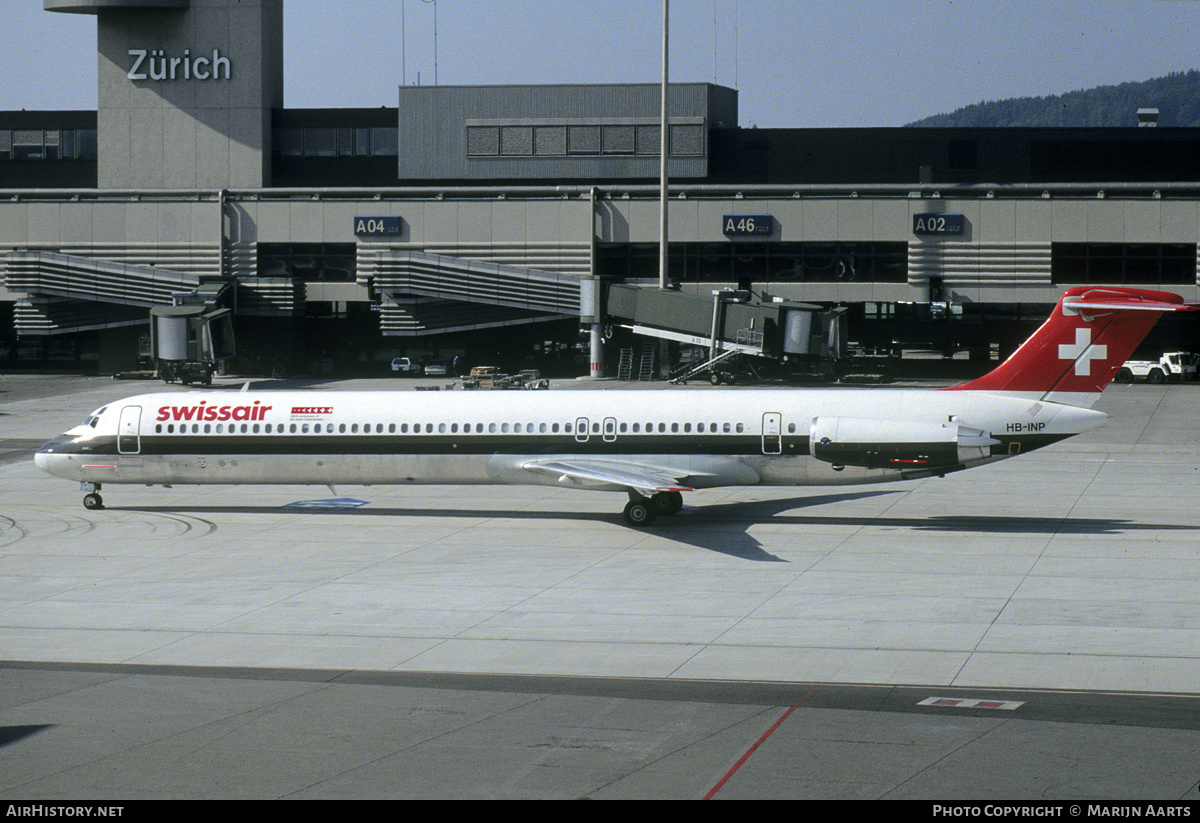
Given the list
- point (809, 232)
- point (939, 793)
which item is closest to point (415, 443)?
point (939, 793)

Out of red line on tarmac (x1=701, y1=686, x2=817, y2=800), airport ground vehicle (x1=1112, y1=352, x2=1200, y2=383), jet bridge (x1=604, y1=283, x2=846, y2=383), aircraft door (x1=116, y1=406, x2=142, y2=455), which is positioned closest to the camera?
red line on tarmac (x1=701, y1=686, x2=817, y2=800)

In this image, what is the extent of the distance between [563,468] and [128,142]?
6079cm

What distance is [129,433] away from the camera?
1281 inches

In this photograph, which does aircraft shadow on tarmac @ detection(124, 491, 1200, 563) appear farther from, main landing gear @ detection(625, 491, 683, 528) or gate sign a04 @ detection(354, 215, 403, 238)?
gate sign a04 @ detection(354, 215, 403, 238)

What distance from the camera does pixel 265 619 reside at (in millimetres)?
22188

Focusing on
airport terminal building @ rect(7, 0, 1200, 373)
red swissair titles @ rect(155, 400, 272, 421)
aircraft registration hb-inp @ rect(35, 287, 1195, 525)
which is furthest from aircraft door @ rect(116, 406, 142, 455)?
airport terminal building @ rect(7, 0, 1200, 373)

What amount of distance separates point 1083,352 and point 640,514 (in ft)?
34.9

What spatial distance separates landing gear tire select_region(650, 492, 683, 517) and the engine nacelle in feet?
13.2

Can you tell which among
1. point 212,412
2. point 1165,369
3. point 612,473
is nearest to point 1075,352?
point 612,473

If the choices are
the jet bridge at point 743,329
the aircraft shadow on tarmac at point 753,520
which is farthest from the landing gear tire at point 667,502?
the jet bridge at point 743,329

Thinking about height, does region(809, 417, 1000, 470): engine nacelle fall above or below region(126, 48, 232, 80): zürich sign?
below

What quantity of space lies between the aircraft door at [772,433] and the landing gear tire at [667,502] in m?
2.74

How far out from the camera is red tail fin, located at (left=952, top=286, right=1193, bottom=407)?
2880cm

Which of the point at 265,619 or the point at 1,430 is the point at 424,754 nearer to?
the point at 265,619
